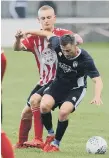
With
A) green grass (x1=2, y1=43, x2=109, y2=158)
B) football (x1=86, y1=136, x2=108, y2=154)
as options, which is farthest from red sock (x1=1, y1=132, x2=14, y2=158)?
football (x1=86, y1=136, x2=108, y2=154)

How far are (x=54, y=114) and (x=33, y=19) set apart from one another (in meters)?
15.9

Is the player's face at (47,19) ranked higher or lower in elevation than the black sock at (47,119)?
higher

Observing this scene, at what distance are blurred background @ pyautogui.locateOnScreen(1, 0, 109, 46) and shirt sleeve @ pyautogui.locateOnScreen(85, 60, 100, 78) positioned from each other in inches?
797

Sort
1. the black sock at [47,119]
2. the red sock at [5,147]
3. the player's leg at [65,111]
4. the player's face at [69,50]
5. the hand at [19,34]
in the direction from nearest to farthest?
the red sock at [5,147] < the hand at [19,34] < the player's face at [69,50] < the player's leg at [65,111] < the black sock at [47,119]

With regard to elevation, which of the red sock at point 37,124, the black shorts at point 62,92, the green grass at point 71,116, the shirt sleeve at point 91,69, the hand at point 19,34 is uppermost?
the hand at point 19,34

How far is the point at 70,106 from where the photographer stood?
962 cm

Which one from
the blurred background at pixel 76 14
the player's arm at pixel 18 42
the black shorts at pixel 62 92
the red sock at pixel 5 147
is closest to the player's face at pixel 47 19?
the player's arm at pixel 18 42

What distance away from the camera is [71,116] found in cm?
1380

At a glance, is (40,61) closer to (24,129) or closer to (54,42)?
(54,42)

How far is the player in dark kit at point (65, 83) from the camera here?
379 inches

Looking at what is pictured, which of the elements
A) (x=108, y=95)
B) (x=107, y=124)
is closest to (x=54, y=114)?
(x=107, y=124)

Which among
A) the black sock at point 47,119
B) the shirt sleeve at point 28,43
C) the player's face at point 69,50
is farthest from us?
the shirt sleeve at point 28,43

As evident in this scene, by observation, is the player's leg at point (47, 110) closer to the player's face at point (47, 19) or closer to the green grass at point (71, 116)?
the green grass at point (71, 116)

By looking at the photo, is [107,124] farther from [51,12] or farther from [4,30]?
[4,30]
